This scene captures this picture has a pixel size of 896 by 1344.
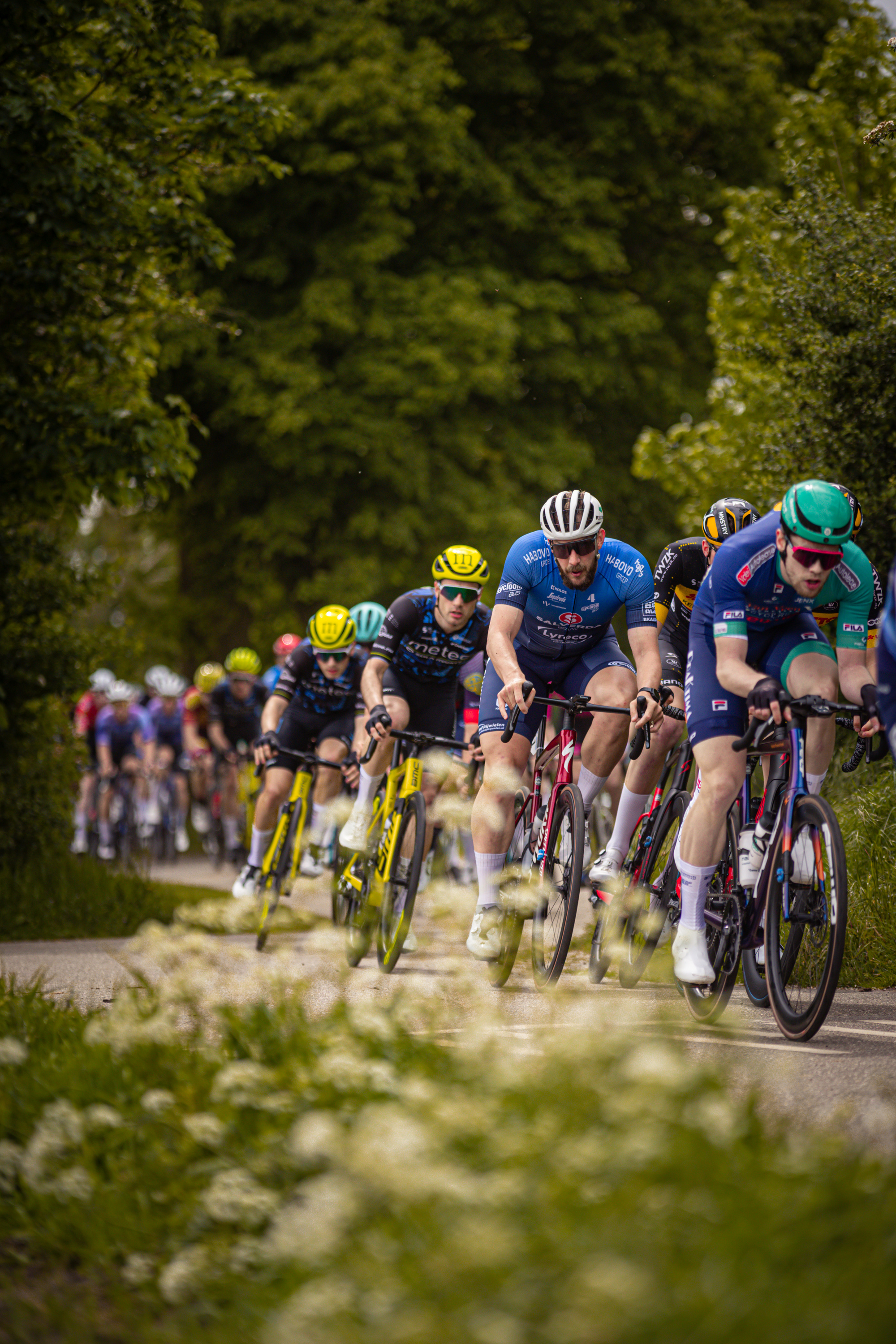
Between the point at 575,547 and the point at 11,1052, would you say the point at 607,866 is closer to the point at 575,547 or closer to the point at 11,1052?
the point at 575,547

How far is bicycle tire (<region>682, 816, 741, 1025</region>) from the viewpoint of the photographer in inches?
220

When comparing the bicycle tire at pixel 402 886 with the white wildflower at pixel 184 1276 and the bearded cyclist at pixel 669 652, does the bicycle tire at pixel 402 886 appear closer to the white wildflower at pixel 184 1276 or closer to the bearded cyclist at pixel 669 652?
the bearded cyclist at pixel 669 652

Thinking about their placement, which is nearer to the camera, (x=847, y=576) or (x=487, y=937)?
(x=847, y=576)

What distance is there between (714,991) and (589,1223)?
11.7ft


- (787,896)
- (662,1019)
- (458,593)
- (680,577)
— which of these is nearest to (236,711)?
(458,593)

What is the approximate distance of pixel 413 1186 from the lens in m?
2.31

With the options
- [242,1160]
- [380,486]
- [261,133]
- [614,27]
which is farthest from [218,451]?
[242,1160]

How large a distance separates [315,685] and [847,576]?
5418 mm

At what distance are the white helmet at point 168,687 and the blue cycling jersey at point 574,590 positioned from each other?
14220 mm

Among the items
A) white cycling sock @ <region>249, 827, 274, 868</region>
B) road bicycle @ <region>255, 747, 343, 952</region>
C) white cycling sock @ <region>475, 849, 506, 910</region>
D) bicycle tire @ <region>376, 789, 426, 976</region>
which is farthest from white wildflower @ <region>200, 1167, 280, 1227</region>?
white cycling sock @ <region>249, 827, 274, 868</region>

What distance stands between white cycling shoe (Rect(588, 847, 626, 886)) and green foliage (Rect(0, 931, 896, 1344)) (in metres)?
2.94

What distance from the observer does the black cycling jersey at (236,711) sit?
17062 millimetres

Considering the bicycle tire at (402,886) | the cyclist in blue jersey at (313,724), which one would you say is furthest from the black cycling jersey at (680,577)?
the cyclist in blue jersey at (313,724)

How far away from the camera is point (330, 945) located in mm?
3943
